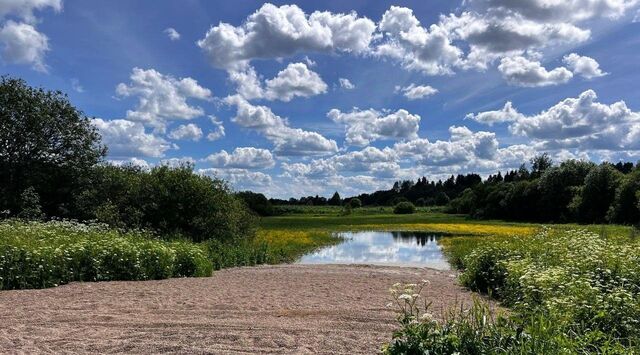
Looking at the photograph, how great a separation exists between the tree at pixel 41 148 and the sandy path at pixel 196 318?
27225mm

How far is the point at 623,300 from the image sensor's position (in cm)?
659

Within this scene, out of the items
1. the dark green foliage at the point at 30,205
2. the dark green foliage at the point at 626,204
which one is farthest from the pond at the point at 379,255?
the dark green foliage at the point at 626,204

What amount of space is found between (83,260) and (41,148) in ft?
91.2

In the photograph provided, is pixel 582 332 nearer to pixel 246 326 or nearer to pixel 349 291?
pixel 246 326

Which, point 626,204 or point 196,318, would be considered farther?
point 626,204

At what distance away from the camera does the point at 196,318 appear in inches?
351

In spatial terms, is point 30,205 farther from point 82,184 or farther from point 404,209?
point 404,209

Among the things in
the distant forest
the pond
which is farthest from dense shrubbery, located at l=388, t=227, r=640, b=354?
the distant forest

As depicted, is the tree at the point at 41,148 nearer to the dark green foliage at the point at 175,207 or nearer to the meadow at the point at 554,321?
the dark green foliage at the point at 175,207

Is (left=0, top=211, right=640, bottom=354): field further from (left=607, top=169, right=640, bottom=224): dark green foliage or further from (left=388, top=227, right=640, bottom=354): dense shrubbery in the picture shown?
(left=607, top=169, right=640, bottom=224): dark green foliage

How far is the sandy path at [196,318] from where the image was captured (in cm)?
710

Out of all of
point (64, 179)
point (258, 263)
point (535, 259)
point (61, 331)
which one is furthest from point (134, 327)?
point (64, 179)

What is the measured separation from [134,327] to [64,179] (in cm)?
3297

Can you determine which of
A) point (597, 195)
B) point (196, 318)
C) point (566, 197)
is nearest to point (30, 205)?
point (196, 318)
